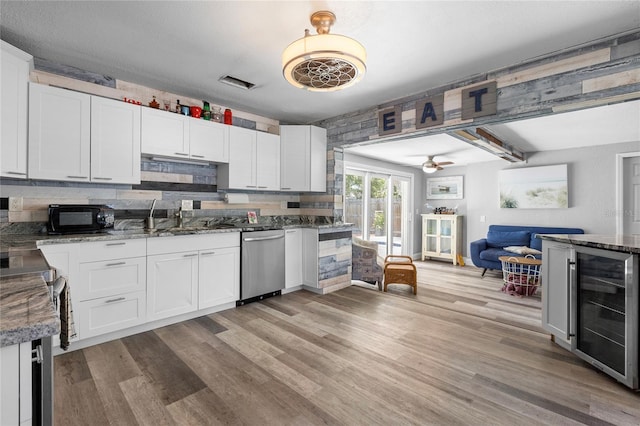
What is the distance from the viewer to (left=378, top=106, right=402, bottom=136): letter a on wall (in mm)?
3564

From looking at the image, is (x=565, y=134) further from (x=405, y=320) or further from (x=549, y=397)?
(x=549, y=397)

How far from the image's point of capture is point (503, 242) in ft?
19.0

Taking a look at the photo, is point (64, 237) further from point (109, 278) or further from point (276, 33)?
point (276, 33)

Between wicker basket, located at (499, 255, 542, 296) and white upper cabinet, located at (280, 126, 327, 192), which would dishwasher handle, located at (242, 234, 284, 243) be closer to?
white upper cabinet, located at (280, 126, 327, 192)

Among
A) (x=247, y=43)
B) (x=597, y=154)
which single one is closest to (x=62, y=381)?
(x=247, y=43)

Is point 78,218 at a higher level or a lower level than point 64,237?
higher

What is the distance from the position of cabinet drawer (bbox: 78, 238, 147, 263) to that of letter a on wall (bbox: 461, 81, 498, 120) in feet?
11.0

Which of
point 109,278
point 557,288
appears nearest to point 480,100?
point 557,288

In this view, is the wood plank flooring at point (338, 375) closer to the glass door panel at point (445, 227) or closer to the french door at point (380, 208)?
the french door at point (380, 208)

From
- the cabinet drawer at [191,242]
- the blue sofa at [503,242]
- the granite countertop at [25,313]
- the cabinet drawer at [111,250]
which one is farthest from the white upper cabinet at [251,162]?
the blue sofa at [503,242]

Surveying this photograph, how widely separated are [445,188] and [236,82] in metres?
5.74

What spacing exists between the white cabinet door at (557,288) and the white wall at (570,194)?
12.3 ft

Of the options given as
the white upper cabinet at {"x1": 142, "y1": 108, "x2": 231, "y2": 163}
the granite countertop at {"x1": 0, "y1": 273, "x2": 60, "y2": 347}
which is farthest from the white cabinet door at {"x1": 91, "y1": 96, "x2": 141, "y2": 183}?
the granite countertop at {"x1": 0, "y1": 273, "x2": 60, "y2": 347}

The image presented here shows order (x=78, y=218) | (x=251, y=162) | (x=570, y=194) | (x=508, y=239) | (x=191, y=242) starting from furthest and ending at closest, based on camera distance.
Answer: (x=508, y=239)
(x=570, y=194)
(x=251, y=162)
(x=191, y=242)
(x=78, y=218)
